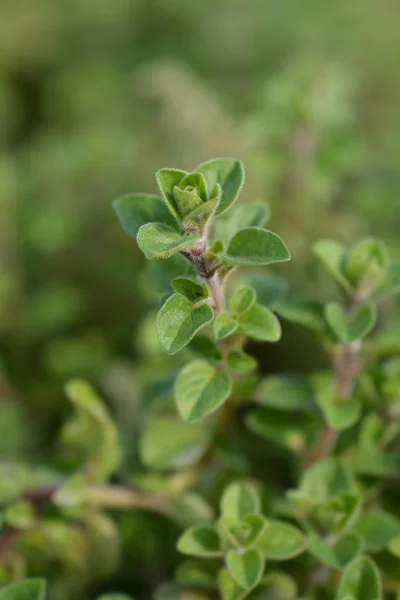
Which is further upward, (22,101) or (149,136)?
(22,101)

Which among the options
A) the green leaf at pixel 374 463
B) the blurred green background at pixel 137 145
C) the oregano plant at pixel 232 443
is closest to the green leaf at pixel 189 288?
the oregano plant at pixel 232 443

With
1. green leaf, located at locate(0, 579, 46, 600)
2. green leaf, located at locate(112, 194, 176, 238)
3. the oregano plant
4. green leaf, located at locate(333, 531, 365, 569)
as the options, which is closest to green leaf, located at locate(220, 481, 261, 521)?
the oregano plant

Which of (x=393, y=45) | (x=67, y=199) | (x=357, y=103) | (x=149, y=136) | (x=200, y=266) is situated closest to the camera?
(x=200, y=266)

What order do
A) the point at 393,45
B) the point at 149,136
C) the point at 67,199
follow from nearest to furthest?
the point at 67,199 → the point at 149,136 → the point at 393,45

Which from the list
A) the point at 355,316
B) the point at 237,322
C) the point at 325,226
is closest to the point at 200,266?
the point at 237,322

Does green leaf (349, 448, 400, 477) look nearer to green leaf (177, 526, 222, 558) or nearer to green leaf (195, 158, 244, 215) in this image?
green leaf (177, 526, 222, 558)

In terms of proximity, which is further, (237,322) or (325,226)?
(325,226)

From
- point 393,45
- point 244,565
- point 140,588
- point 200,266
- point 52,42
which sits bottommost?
point 140,588

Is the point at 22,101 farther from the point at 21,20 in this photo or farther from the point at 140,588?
the point at 140,588
